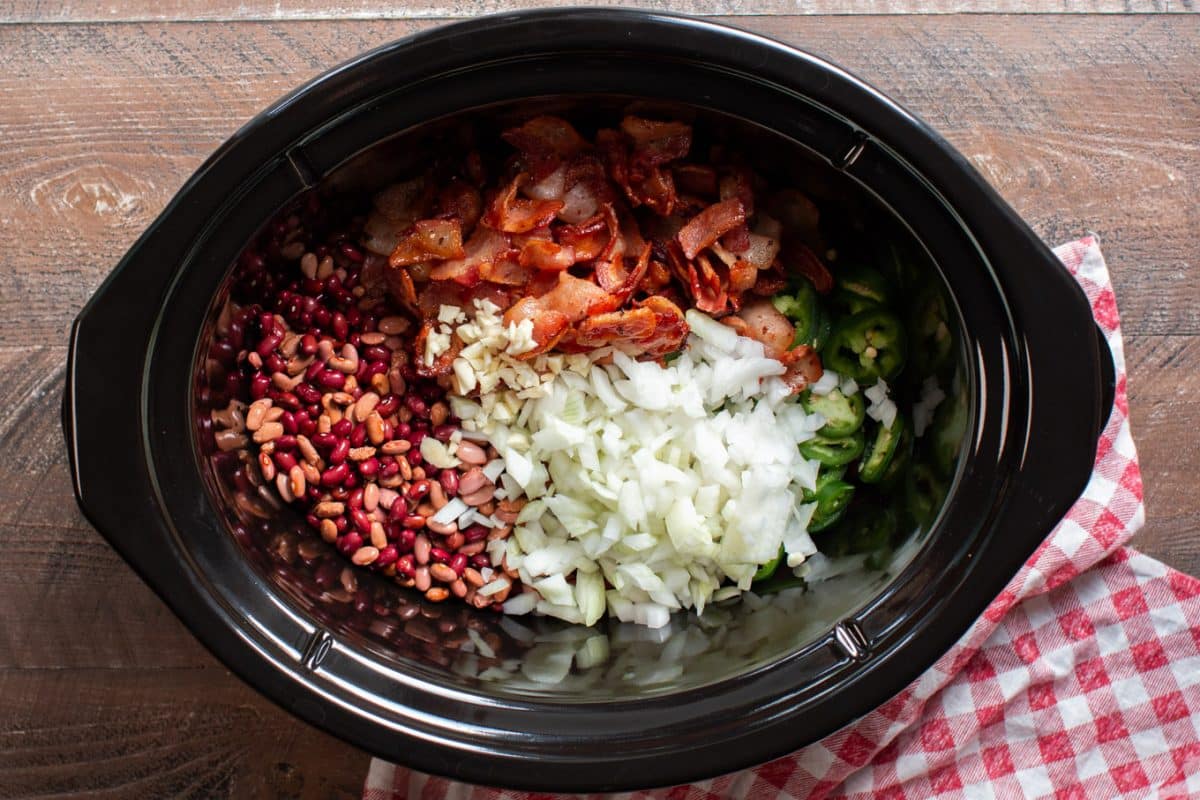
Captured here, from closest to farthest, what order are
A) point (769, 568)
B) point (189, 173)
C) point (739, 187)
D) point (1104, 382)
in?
point (1104, 382), point (739, 187), point (769, 568), point (189, 173)

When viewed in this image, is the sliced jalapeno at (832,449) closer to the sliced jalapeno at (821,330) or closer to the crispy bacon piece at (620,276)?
the sliced jalapeno at (821,330)

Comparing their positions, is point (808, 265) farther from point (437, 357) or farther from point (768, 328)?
point (437, 357)

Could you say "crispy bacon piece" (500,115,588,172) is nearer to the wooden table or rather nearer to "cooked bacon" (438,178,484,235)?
"cooked bacon" (438,178,484,235)

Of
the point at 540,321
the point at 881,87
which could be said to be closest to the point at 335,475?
the point at 540,321

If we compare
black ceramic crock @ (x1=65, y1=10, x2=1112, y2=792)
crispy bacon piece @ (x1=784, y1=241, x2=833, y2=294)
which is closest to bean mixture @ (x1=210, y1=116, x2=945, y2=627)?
crispy bacon piece @ (x1=784, y1=241, x2=833, y2=294)

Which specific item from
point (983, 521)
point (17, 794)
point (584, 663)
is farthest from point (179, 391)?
point (983, 521)

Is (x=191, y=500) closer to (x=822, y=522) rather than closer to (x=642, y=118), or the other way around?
(x=642, y=118)

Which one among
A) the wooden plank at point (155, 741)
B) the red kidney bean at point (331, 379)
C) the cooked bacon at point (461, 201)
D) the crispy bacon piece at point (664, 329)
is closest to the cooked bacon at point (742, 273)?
the crispy bacon piece at point (664, 329)
